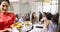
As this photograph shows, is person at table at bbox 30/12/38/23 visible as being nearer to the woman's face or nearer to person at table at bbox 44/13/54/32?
person at table at bbox 44/13/54/32

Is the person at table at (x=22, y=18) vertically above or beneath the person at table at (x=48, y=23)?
above

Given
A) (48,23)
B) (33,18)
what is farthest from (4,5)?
(48,23)

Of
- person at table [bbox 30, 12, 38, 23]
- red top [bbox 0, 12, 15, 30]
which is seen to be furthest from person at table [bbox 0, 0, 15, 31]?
person at table [bbox 30, 12, 38, 23]

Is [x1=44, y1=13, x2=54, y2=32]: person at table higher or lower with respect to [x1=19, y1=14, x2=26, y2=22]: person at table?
lower

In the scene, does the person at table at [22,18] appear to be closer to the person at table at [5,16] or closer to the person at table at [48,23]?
the person at table at [5,16]

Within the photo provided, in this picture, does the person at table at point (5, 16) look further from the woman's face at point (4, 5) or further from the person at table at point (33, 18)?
the person at table at point (33, 18)

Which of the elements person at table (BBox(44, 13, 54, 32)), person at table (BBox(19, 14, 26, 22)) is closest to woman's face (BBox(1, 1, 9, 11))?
person at table (BBox(19, 14, 26, 22))

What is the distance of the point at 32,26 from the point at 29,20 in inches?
2.2

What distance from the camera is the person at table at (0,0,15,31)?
1.03 m

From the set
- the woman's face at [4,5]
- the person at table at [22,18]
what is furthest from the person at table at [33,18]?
the woman's face at [4,5]

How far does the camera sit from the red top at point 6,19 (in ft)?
3.36

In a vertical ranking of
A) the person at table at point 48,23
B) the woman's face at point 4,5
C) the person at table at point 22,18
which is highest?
the woman's face at point 4,5

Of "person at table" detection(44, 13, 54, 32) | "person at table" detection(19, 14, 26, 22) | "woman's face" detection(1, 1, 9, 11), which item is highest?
"woman's face" detection(1, 1, 9, 11)

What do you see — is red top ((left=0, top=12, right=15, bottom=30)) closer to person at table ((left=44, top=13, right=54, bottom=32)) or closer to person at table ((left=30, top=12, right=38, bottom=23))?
person at table ((left=30, top=12, right=38, bottom=23))
